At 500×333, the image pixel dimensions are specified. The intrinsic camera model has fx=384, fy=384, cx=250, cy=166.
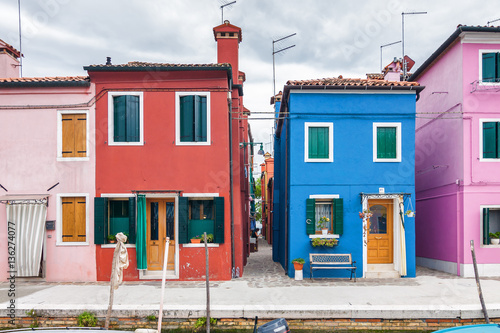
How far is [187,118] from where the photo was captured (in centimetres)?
1171

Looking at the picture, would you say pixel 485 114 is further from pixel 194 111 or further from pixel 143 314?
pixel 143 314

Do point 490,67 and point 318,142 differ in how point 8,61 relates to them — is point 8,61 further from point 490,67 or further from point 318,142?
point 490,67

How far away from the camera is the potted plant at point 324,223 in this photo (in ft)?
39.1

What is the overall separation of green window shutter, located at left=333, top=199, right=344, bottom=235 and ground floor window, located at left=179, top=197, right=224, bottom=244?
3533mm

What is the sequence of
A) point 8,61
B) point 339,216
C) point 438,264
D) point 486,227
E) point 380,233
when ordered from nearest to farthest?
point 339,216 → point 486,227 → point 380,233 → point 438,264 → point 8,61

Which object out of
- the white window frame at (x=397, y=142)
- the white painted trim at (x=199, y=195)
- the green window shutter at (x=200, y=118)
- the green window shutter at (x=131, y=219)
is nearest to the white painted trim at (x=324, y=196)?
the white window frame at (x=397, y=142)

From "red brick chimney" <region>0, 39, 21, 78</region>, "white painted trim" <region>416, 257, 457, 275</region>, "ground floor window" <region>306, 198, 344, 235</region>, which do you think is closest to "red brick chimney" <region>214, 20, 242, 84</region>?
"ground floor window" <region>306, 198, 344, 235</region>

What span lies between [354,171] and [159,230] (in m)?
6.35

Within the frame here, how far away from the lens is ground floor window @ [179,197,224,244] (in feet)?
37.2

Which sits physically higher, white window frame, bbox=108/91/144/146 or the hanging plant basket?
white window frame, bbox=108/91/144/146

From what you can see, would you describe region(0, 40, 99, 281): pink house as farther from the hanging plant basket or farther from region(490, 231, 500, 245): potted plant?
region(490, 231, 500, 245): potted plant

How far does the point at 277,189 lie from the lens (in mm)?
Result: 17188

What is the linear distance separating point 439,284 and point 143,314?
8.09 meters

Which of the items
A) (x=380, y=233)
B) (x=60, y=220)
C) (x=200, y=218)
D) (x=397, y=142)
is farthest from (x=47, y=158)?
(x=397, y=142)
